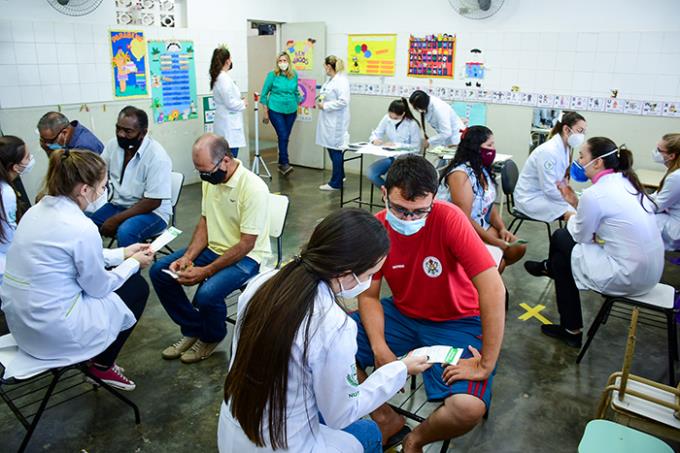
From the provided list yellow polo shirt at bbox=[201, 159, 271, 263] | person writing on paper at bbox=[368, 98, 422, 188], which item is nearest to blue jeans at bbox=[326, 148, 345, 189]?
person writing on paper at bbox=[368, 98, 422, 188]

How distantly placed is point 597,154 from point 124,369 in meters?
2.89

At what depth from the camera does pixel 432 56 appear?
6324 millimetres

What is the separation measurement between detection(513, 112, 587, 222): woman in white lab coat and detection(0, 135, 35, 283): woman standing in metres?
3.42

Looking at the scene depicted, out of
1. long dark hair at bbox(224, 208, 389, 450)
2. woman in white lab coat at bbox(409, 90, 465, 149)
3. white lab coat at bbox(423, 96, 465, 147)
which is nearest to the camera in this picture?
long dark hair at bbox(224, 208, 389, 450)

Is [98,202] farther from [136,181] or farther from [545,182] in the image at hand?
[545,182]

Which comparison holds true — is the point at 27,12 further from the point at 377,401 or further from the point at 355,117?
the point at 377,401

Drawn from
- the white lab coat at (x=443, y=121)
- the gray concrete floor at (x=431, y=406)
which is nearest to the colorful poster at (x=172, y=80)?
the white lab coat at (x=443, y=121)

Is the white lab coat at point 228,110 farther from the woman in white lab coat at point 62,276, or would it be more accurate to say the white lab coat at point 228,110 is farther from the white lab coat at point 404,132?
the woman in white lab coat at point 62,276

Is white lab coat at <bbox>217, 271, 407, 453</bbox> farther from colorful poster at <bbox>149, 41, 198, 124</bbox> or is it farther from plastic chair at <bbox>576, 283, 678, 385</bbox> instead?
colorful poster at <bbox>149, 41, 198, 124</bbox>

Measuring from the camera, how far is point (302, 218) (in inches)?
209

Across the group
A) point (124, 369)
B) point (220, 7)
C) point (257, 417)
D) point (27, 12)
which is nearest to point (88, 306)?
point (124, 369)

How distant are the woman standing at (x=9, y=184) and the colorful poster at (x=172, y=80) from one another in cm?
287

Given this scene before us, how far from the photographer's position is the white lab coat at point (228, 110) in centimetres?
582

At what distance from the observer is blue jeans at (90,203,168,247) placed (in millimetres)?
3367
